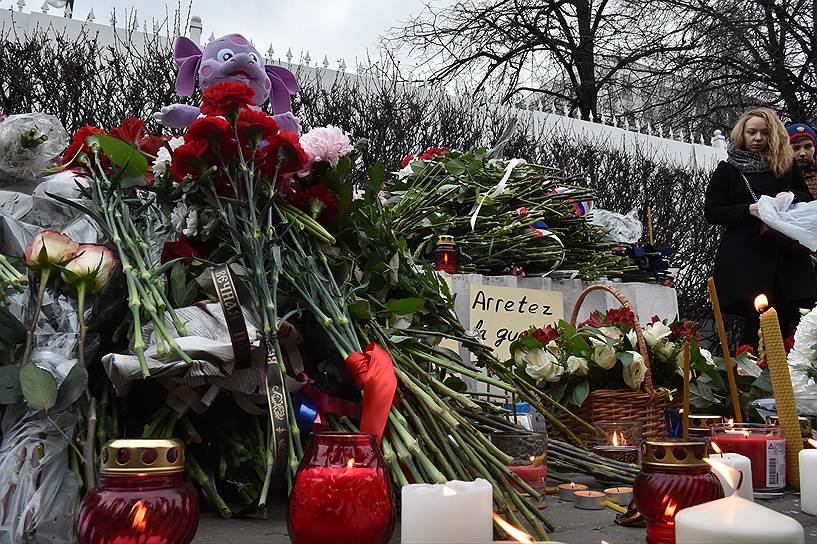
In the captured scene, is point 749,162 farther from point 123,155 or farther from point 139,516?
point 139,516

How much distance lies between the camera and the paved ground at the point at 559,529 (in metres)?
1.10

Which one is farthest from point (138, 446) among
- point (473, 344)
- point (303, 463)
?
point (473, 344)

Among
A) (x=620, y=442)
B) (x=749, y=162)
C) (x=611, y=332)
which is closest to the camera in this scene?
(x=620, y=442)

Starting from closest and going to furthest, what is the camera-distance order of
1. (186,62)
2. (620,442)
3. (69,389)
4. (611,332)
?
(69,389), (620,442), (611,332), (186,62)

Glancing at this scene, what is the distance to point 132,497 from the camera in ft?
2.72

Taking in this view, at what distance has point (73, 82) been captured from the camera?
5.14m

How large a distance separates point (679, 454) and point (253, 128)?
926mm

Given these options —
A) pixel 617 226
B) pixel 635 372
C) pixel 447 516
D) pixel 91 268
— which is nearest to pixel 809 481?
pixel 635 372

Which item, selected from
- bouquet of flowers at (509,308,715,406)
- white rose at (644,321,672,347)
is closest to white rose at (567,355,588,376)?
bouquet of flowers at (509,308,715,406)

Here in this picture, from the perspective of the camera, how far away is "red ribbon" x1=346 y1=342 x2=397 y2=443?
113cm

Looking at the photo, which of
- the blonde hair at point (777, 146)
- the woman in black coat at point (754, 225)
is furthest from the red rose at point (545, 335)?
the blonde hair at point (777, 146)

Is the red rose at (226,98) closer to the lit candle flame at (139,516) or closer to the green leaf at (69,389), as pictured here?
the green leaf at (69,389)

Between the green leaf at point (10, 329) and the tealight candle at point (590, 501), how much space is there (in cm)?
105

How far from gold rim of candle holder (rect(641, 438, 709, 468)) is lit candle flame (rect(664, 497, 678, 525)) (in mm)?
46
